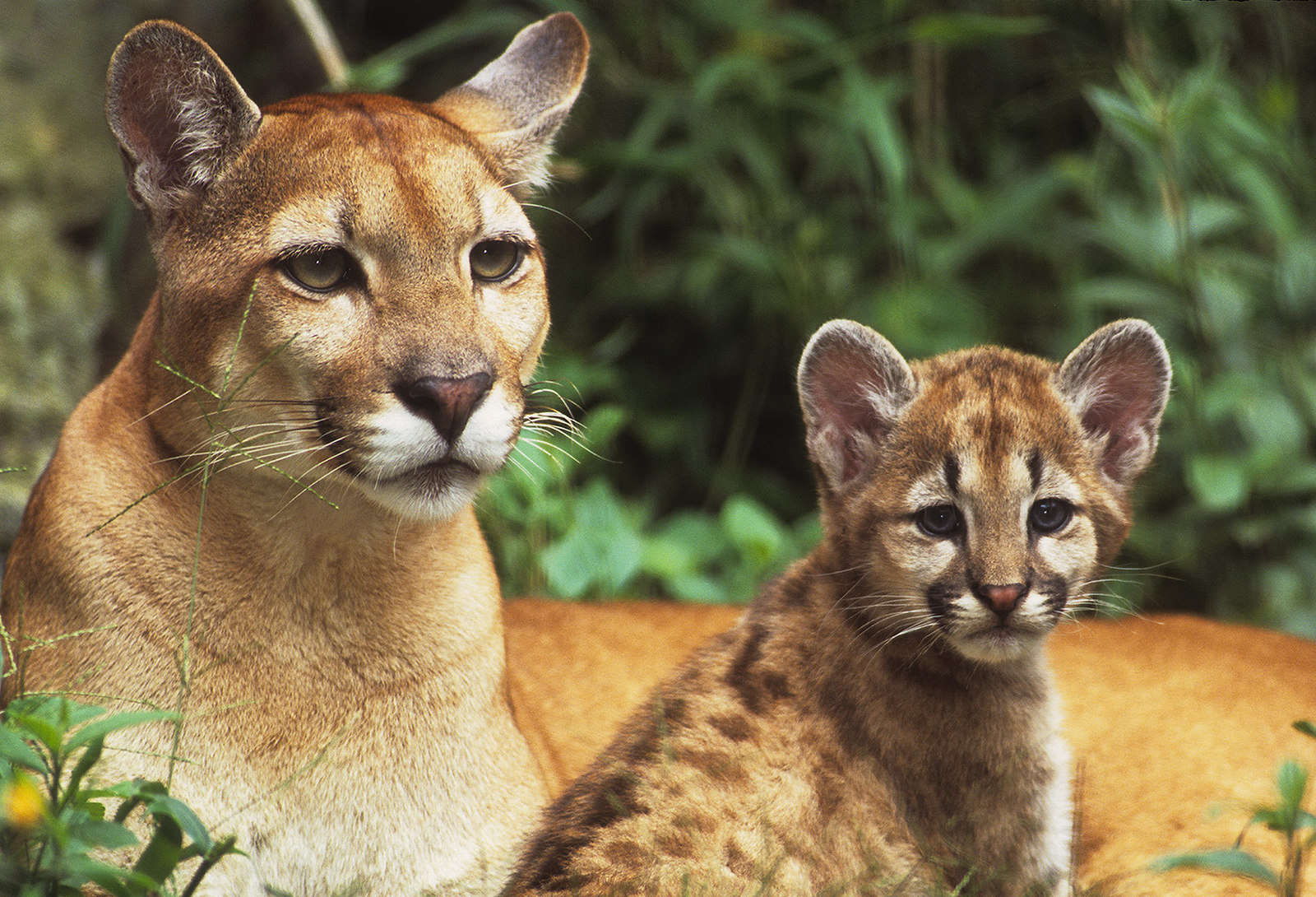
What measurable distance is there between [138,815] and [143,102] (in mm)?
1719

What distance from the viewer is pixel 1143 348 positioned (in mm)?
3658

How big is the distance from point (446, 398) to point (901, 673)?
139 centimetres

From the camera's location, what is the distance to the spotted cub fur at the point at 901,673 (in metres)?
3.24

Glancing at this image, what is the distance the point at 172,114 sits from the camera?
3.37 meters

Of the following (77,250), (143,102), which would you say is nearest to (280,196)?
(143,102)

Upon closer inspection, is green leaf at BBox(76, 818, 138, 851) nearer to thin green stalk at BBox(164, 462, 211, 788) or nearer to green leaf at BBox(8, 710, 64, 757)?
green leaf at BBox(8, 710, 64, 757)

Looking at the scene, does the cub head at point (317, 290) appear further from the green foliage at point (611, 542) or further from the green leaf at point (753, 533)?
the green leaf at point (753, 533)

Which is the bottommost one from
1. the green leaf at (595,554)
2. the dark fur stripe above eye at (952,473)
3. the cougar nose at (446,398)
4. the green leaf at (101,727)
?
the green leaf at (595,554)

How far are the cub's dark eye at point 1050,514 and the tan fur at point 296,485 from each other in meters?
1.33

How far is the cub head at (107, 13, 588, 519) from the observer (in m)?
3.13

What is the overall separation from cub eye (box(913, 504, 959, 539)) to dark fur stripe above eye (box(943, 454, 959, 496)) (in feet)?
0.15

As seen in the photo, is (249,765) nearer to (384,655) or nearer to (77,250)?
(384,655)

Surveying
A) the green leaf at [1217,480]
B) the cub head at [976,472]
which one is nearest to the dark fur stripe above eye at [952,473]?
the cub head at [976,472]

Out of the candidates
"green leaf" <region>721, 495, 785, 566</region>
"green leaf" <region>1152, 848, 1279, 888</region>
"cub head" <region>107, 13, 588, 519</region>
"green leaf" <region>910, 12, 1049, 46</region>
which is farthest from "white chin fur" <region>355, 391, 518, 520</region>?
"green leaf" <region>910, 12, 1049, 46</region>
